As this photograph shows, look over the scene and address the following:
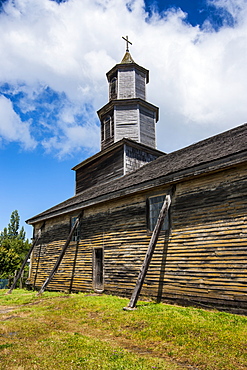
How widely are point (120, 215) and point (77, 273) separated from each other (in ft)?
15.4

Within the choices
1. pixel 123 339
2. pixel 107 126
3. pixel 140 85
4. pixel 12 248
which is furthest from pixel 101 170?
pixel 12 248

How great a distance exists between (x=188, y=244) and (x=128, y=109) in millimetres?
15331

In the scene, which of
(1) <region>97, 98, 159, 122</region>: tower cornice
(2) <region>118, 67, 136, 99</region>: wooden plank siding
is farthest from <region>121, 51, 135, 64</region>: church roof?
(1) <region>97, 98, 159, 122</region>: tower cornice

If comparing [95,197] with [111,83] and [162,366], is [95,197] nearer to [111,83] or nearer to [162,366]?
[162,366]

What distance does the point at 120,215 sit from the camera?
43.7ft

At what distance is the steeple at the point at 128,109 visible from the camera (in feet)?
73.7

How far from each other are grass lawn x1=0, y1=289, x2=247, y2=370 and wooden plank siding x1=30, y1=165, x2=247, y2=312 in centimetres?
89

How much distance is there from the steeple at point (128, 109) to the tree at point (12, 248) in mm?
18565

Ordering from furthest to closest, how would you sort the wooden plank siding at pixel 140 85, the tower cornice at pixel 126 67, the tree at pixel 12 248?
the tree at pixel 12 248 < the tower cornice at pixel 126 67 < the wooden plank siding at pixel 140 85

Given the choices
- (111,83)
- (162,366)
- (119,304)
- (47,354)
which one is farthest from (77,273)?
(111,83)

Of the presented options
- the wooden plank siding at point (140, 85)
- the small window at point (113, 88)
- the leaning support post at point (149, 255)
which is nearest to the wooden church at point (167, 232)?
the leaning support post at point (149, 255)

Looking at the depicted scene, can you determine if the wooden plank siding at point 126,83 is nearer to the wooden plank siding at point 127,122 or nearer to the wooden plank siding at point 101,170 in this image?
the wooden plank siding at point 127,122

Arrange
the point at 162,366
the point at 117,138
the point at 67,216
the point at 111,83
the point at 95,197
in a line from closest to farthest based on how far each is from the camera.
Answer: the point at 162,366 < the point at 95,197 < the point at 67,216 < the point at 117,138 < the point at 111,83

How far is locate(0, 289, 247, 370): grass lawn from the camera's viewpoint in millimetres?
4898
